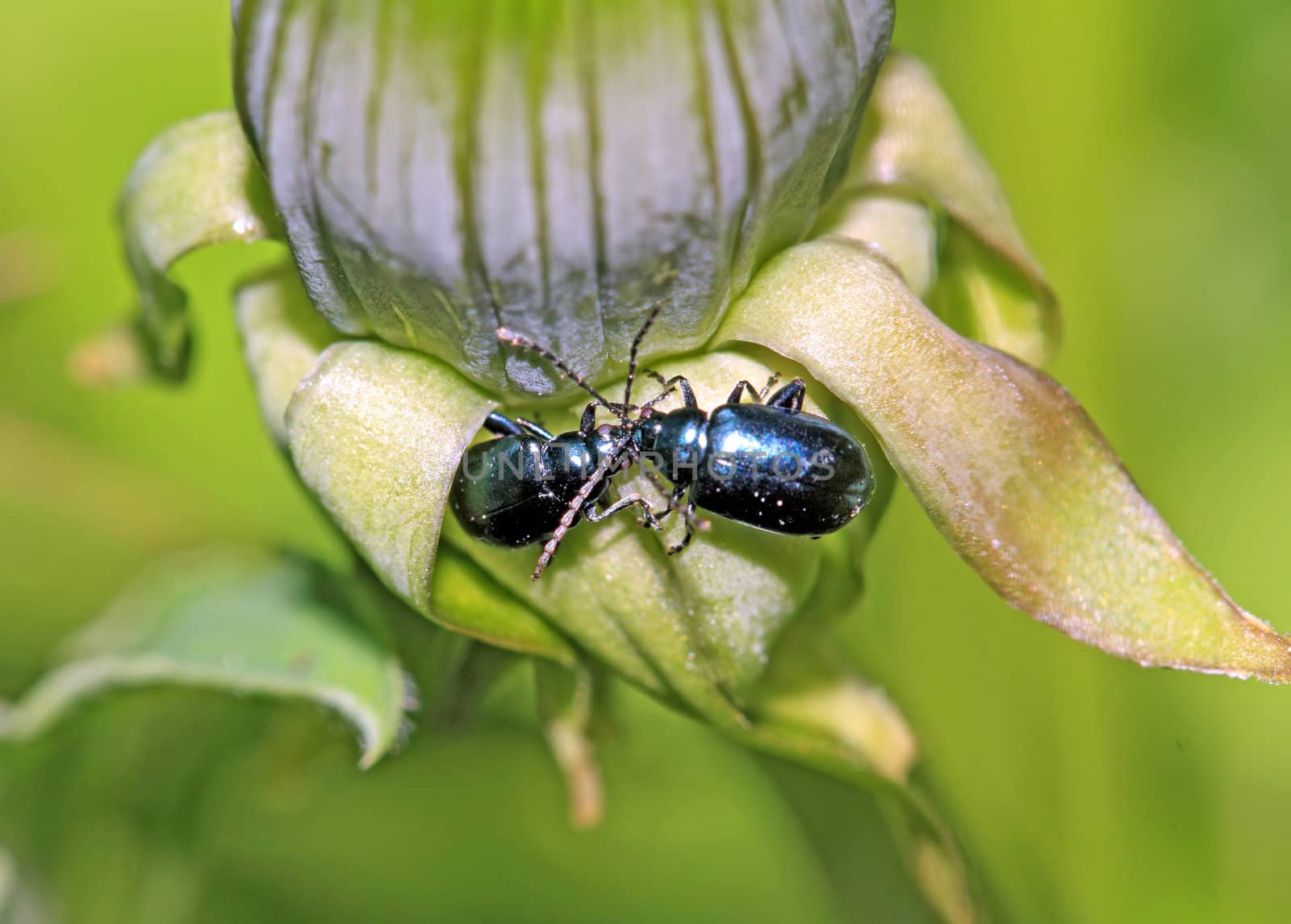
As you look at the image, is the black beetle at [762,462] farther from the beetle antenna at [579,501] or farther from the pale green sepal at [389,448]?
the pale green sepal at [389,448]

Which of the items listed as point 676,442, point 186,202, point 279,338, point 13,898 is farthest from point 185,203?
point 13,898

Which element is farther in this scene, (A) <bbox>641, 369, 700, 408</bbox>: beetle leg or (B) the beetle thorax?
(B) the beetle thorax

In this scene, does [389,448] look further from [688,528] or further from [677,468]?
[677,468]

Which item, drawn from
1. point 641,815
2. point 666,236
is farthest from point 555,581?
point 641,815

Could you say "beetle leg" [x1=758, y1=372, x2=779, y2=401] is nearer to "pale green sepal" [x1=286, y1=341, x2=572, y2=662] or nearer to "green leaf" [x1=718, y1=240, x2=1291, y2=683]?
"green leaf" [x1=718, y1=240, x2=1291, y2=683]

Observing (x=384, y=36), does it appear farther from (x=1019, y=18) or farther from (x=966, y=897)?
(x=1019, y=18)

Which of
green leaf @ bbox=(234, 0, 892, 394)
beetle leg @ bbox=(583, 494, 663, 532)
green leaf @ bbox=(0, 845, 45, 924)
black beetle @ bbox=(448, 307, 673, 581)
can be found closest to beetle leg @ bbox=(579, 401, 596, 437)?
black beetle @ bbox=(448, 307, 673, 581)
